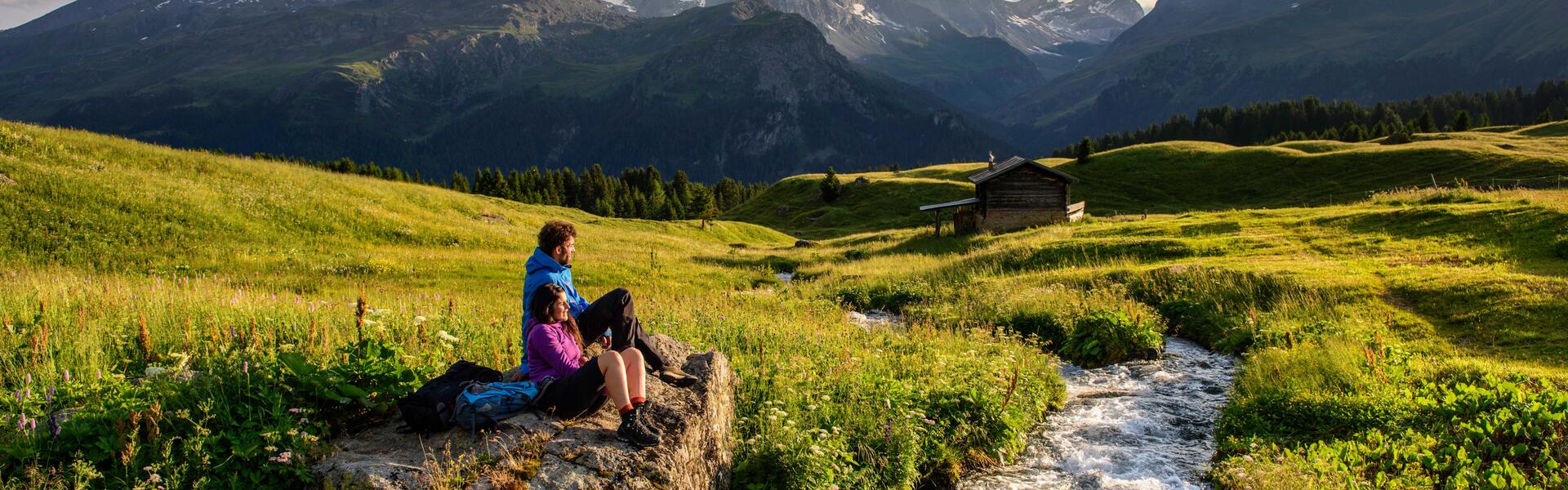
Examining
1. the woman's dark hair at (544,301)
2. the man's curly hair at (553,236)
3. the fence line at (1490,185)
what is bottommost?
the fence line at (1490,185)

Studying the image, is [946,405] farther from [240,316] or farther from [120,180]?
[120,180]

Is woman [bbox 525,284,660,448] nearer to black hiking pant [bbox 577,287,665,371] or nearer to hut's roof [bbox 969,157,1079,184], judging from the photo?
black hiking pant [bbox 577,287,665,371]

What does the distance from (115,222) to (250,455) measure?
20.4 metres

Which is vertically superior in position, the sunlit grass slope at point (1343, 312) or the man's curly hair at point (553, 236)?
the man's curly hair at point (553, 236)

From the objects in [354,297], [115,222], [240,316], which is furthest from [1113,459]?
[115,222]

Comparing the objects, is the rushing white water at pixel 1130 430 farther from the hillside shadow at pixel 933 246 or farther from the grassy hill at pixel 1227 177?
the grassy hill at pixel 1227 177

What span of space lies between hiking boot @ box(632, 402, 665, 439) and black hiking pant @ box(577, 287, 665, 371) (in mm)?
809

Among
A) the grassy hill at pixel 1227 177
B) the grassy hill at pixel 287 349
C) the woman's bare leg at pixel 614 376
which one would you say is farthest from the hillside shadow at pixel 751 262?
the grassy hill at pixel 1227 177

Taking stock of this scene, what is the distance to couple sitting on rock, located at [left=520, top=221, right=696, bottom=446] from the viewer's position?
559 cm

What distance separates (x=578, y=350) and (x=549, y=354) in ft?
1.37

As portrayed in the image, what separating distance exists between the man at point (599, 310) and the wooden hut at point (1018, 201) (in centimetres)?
3809

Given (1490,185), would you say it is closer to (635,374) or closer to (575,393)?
(635,374)

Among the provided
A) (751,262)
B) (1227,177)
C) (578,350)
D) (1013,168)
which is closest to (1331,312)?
(578,350)

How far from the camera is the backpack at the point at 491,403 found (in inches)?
207
